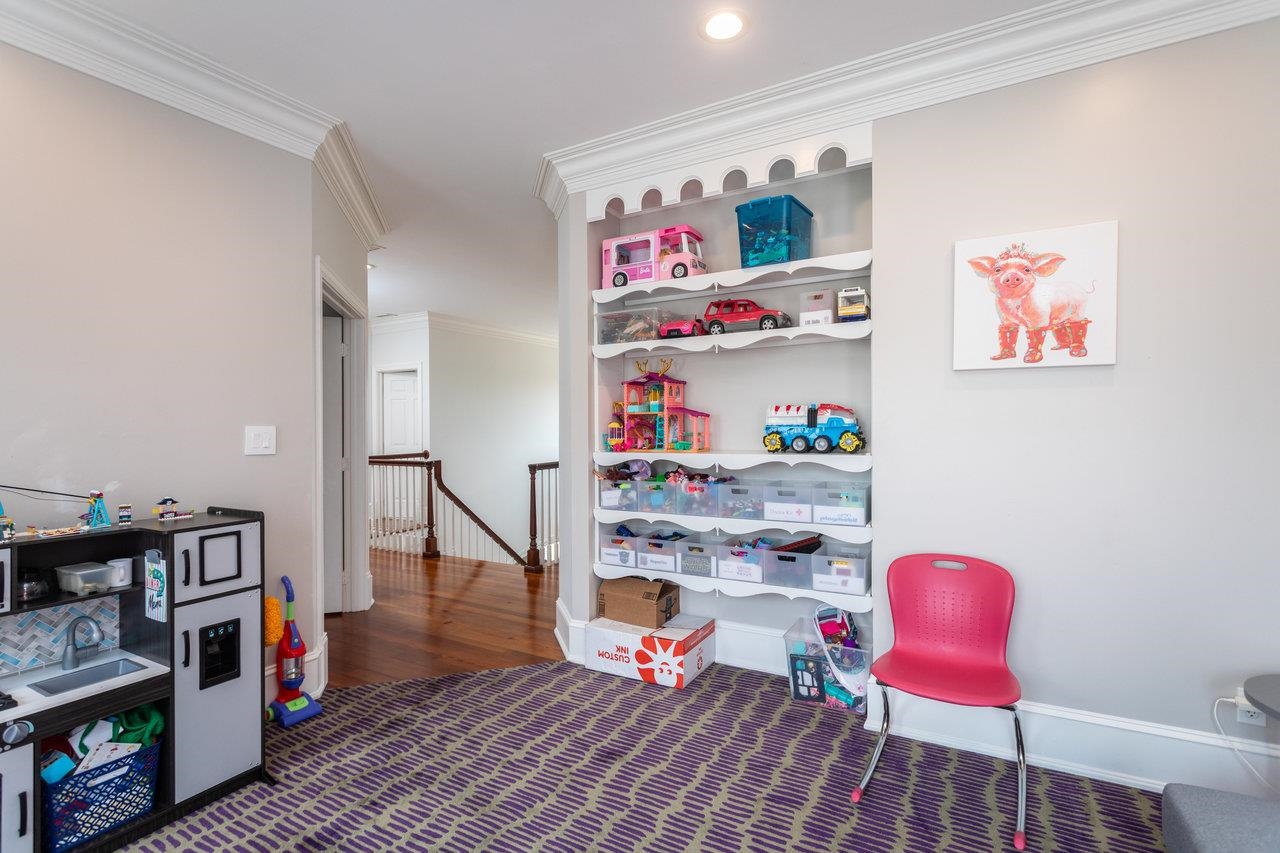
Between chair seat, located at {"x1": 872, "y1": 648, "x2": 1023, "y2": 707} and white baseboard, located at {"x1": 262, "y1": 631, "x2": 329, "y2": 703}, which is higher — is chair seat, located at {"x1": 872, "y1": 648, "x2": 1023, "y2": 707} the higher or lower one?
the higher one

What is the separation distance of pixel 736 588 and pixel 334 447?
9.09 ft

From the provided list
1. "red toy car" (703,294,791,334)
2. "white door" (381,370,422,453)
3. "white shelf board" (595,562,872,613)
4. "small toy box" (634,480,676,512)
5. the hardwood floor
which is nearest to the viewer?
"white shelf board" (595,562,872,613)

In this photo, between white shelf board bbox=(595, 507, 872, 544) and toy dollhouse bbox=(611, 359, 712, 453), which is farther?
toy dollhouse bbox=(611, 359, 712, 453)

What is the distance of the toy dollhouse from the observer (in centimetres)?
312

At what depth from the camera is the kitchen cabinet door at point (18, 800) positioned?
5.31ft

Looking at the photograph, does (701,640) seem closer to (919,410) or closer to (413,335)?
(919,410)

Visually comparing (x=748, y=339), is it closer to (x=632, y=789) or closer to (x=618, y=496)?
(x=618, y=496)

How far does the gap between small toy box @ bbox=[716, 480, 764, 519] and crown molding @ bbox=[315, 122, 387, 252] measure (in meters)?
2.45

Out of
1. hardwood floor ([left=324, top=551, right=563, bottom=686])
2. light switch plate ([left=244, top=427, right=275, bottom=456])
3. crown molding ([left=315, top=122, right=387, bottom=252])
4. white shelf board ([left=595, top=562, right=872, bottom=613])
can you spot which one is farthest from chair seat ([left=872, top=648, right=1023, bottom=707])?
crown molding ([left=315, top=122, right=387, bottom=252])

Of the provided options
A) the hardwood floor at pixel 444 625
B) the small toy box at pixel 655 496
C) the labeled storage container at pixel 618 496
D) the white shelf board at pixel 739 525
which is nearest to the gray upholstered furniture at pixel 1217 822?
the white shelf board at pixel 739 525

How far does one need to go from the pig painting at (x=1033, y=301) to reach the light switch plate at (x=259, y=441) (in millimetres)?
2982

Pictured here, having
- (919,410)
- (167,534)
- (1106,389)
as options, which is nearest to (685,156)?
(919,410)

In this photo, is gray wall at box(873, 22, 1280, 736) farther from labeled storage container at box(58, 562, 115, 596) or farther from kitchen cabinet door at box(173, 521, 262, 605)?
labeled storage container at box(58, 562, 115, 596)

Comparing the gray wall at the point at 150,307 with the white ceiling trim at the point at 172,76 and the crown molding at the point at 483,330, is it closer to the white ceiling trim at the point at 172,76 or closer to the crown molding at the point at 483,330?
the white ceiling trim at the point at 172,76
